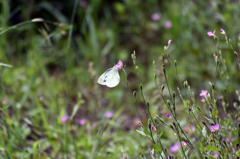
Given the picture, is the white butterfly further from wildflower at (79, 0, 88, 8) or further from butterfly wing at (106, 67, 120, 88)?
wildflower at (79, 0, 88, 8)

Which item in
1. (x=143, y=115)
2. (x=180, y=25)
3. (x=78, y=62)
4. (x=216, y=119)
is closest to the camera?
(x=216, y=119)

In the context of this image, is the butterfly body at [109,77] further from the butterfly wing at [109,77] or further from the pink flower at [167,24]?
the pink flower at [167,24]

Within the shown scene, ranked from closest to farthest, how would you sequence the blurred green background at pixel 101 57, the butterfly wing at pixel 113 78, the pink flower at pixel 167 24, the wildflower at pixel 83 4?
1. the butterfly wing at pixel 113 78
2. the blurred green background at pixel 101 57
3. the pink flower at pixel 167 24
4. the wildflower at pixel 83 4

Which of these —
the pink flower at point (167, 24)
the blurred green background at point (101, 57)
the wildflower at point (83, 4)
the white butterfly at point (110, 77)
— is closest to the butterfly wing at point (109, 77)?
the white butterfly at point (110, 77)

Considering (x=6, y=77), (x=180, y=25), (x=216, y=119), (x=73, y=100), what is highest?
(x=216, y=119)

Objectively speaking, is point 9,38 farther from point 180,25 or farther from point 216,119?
point 216,119

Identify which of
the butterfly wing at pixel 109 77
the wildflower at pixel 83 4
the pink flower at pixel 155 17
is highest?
the butterfly wing at pixel 109 77

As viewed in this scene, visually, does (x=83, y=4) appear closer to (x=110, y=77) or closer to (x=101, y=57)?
(x=101, y=57)

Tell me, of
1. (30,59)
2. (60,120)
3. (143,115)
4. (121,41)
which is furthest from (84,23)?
(60,120)

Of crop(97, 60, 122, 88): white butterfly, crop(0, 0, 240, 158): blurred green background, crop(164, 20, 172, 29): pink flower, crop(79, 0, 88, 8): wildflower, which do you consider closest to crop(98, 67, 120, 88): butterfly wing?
crop(97, 60, 122, 88): white butterfly
